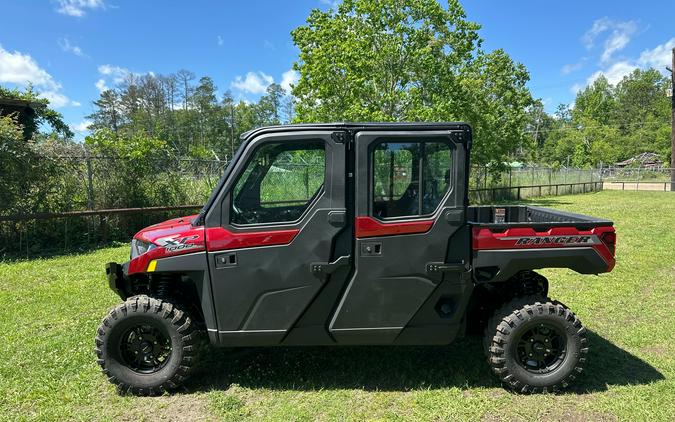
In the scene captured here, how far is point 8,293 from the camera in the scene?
21.7ft

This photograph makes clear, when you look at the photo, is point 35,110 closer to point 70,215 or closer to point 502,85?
point 70,215

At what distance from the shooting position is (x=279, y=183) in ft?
11.8

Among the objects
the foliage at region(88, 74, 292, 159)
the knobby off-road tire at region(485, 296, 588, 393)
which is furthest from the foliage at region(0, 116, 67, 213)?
the foliage at region(88, 74, 292, 159)

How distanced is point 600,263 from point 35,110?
778 inches

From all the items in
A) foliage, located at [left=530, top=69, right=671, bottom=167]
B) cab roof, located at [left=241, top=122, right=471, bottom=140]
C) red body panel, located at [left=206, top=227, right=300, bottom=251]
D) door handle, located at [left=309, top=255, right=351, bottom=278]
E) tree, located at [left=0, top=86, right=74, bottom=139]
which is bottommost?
door handle, located at [left=309, top=255, right=351, bottom=278]

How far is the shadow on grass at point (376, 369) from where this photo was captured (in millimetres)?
3789

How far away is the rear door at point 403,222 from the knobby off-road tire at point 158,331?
1166 mm

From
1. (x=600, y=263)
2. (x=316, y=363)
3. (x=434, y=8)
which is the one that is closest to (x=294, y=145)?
(x=316, y=363)

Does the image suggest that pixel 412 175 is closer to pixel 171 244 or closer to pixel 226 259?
pixel 226 259

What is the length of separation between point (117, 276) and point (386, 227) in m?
2.25

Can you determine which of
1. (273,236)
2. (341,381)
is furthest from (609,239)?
(273,236)

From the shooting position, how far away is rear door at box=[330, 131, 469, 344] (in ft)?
11.1

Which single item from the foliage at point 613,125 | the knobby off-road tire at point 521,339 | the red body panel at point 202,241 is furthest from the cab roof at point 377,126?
the foliage at point 613,125

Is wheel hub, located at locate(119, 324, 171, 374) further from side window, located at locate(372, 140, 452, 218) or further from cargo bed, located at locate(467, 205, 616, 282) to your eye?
cargo bed, located at locate(467, 205, 616, 282)
